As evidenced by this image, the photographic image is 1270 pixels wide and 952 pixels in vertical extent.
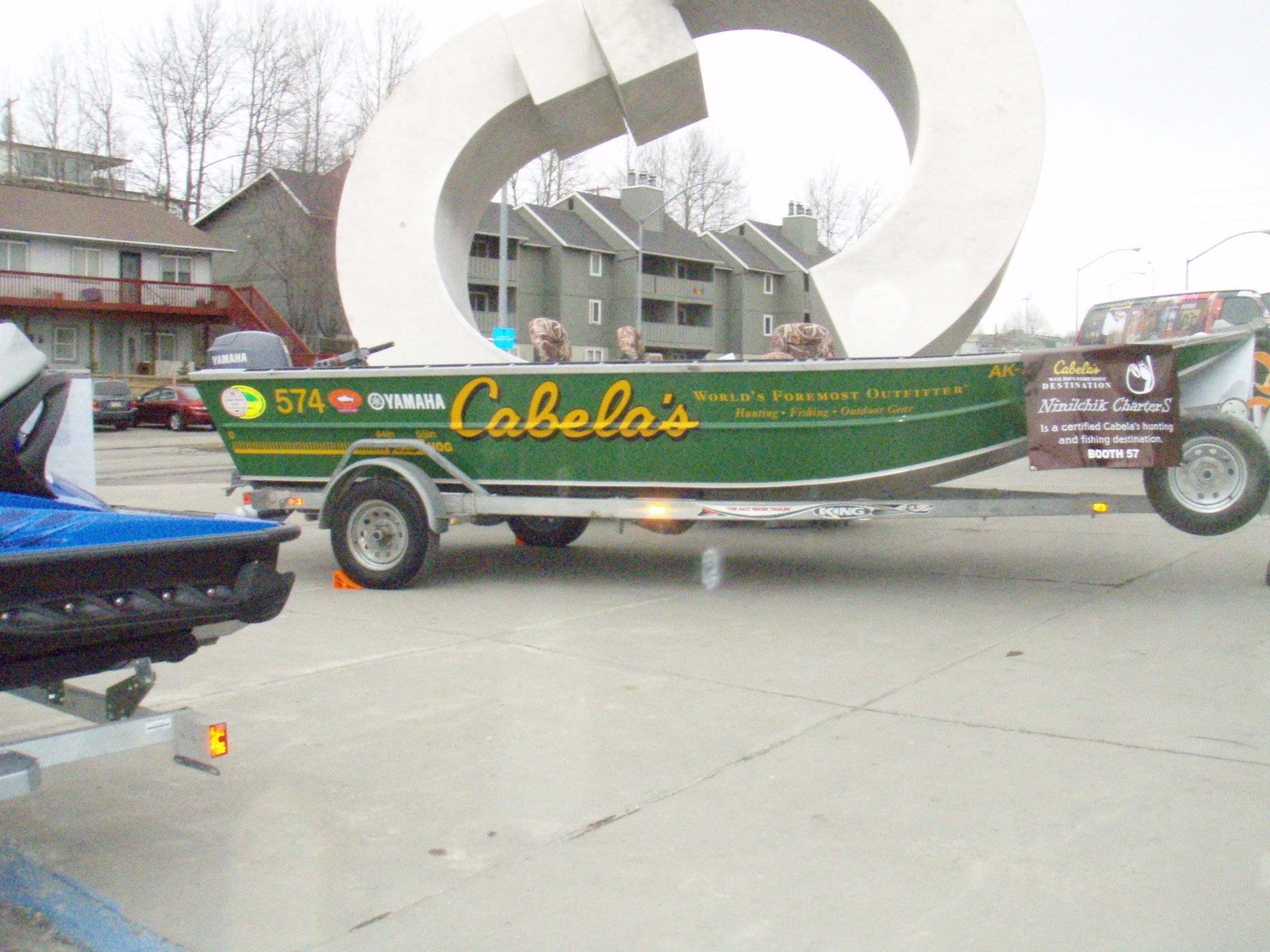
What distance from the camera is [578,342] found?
5947 centimetres

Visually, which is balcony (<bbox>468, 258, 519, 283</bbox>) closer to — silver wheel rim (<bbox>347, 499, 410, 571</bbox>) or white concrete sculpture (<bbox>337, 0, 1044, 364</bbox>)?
white concrete sculpture (<bbox>337, 0, 1044, 364</bbox>)

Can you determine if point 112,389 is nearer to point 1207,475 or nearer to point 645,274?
point 645,274

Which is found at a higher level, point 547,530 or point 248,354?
point 248,354

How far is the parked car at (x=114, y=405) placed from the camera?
1351 inches

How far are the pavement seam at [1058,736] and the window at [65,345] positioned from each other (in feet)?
143

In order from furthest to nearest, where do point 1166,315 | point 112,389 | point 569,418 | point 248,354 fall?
point 112,389 → point 1166,315 → point 248,354 → point 569,418

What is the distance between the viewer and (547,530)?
1114 centimetres

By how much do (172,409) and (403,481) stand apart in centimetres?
2898

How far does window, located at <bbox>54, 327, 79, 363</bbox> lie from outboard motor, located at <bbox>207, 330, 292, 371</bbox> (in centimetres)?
3742

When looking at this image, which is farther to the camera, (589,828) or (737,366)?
(737,366)

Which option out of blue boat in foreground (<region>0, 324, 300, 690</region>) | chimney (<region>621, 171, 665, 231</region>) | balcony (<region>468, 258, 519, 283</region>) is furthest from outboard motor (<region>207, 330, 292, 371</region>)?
chimney (<region>621, 171, 665, 231</region>)

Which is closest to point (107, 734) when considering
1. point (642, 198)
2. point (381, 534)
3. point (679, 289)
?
point (381, 534)

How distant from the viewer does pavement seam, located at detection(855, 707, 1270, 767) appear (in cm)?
505

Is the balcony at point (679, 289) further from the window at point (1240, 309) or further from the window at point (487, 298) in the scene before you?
the window at point (1240, 309)
